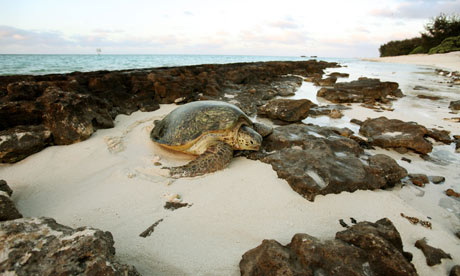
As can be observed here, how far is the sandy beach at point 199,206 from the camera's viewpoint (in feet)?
5.76

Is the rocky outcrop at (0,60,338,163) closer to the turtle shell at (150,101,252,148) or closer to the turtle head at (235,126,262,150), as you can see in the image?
the turtle shell at (150,101,252,148)

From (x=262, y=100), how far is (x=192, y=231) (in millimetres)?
6332

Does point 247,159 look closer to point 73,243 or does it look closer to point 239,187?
point 239,187

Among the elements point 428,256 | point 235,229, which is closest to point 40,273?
point 235,229

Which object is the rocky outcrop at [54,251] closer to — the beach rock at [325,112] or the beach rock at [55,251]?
the beach rock at [55,251]

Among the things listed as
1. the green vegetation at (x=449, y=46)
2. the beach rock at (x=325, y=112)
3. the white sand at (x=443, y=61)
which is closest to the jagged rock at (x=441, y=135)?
the beach rock at (x=325, y=112)

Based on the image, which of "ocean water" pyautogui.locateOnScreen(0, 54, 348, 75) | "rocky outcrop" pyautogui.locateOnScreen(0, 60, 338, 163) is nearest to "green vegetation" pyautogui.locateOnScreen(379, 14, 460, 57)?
"ocean water" pyautogui.locateOnScreen(0, 54, 348, 75)

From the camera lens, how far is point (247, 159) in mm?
3398

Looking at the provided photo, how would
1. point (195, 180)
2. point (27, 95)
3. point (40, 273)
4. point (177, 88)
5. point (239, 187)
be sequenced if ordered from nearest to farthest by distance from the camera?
point (40, 273) < point (239, 187) < point (195, 180) < point (27, 95) < point (177, 88)

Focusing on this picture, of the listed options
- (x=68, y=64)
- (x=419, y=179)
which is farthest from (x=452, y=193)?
(x=68, y=64)

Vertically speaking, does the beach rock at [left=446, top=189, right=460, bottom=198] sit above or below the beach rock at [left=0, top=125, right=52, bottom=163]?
below

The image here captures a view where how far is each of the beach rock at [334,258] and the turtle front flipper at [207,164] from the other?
160 centimetres

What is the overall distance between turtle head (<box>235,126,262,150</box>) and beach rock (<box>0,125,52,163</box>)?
10.4 ft

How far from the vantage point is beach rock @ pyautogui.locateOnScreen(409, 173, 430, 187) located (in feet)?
9.10
